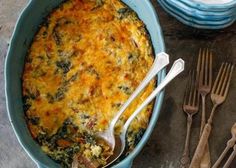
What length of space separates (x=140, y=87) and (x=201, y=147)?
232 millimetres

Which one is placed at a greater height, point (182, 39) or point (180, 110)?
point (182, 39)

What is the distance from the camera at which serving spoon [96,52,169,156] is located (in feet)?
3.87

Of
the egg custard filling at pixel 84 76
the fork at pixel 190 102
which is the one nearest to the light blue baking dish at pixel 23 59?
the egg custard filling at pixel 84 76

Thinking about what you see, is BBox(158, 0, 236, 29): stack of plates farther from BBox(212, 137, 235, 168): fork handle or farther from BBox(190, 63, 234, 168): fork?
BBox(212, 137, 235, 168): fork handle

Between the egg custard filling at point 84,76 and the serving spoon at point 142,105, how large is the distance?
0.07 feet

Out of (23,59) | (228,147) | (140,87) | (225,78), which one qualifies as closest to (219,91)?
(225,78)

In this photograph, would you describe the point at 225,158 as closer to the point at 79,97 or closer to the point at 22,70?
the point at 79,97

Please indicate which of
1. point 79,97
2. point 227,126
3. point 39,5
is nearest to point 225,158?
point 227,126

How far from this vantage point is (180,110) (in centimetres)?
135

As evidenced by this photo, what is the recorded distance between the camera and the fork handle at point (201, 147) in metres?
1.27

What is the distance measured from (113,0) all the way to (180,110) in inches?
13.4

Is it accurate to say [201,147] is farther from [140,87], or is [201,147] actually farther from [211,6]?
[211,6]

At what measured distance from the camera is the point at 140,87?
1.20 meters

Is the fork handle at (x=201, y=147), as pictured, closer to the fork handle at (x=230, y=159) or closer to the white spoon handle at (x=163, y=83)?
the fork handle at (x=230, y=159)
